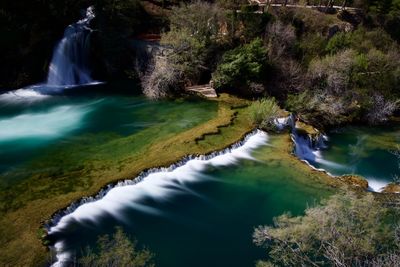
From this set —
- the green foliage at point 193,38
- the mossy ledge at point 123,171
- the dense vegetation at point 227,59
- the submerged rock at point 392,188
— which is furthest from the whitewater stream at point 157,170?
the green foliage at point 193,38

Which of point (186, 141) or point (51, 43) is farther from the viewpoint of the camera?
point (51, 43)

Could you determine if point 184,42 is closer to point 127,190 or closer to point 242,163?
point 242,163

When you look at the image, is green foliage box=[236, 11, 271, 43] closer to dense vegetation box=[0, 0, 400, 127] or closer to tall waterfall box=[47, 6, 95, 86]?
dense vegetation box=[0, 0, 400, 127]

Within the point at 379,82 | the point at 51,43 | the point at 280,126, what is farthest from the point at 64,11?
→ the point at 379,82

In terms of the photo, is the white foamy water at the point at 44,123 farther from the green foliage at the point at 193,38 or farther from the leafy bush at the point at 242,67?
the leafy bush at the point at 242,67

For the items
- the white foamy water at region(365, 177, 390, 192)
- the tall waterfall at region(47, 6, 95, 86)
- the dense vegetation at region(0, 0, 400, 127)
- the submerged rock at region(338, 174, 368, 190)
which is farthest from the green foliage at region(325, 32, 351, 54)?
the tall waterfall at region(47, 6, 95, 86)

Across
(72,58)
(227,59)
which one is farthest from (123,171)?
(72,58)

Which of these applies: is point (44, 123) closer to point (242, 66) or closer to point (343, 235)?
point (242, 66)
